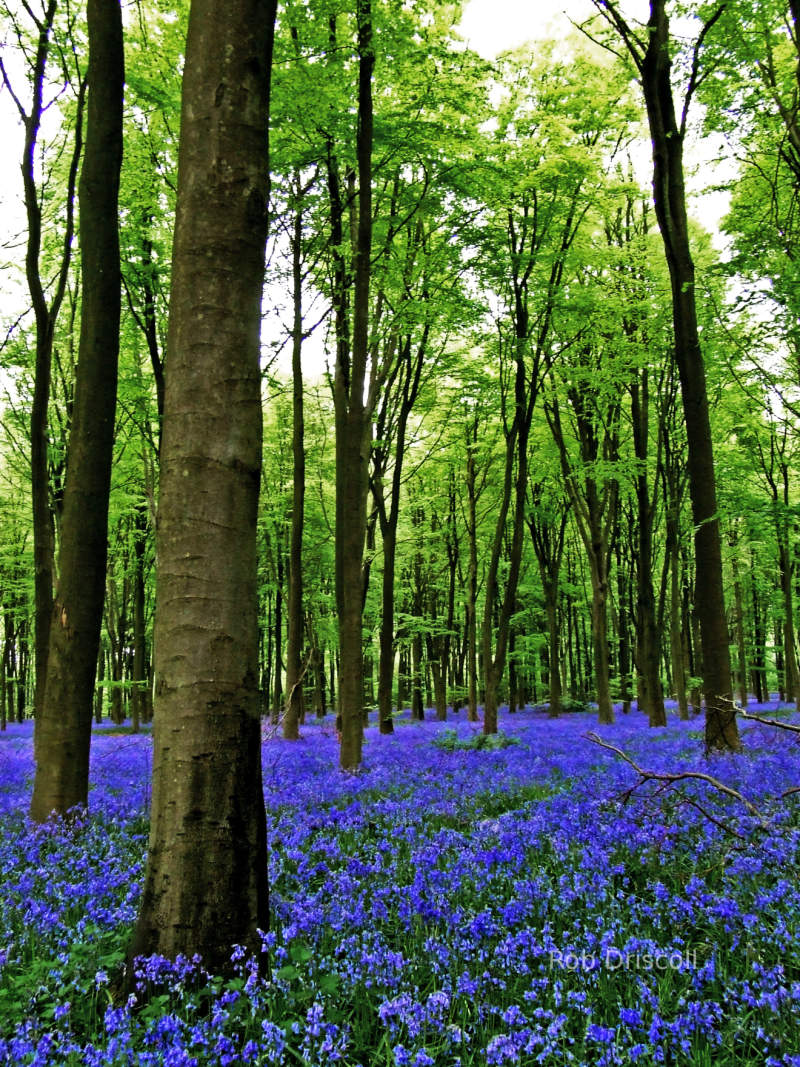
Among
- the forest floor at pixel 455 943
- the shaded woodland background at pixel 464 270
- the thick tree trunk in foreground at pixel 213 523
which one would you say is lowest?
the forest floor at pixel 455 943

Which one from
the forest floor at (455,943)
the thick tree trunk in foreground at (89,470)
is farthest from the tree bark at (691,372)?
the thick tree trunk in foreground at (89,470)

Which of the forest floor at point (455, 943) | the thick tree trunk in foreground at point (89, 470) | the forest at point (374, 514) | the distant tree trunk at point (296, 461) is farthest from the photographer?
the distant tree trunk at point (296, 461)

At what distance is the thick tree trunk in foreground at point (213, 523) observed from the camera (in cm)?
319

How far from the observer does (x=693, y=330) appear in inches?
401

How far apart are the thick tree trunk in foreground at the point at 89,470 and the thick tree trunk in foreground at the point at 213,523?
3610 millimetres

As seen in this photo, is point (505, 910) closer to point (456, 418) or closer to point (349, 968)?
point (349, 968)

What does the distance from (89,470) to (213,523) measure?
3.96 metres

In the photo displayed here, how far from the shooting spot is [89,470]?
665cm

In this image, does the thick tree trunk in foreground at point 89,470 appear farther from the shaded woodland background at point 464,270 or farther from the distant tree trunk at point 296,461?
the distant tree trunk at point 296,461

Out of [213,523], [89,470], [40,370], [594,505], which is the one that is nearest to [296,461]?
[40,370]

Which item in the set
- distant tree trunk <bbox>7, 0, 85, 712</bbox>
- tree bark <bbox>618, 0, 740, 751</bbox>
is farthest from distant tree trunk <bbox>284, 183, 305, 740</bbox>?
tree bark <bbox>618, 0, 740, 751</bbox>

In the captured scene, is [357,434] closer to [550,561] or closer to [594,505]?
[594,505]

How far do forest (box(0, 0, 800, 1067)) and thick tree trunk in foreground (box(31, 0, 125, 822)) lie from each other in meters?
0.04

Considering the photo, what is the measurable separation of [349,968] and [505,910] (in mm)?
986
